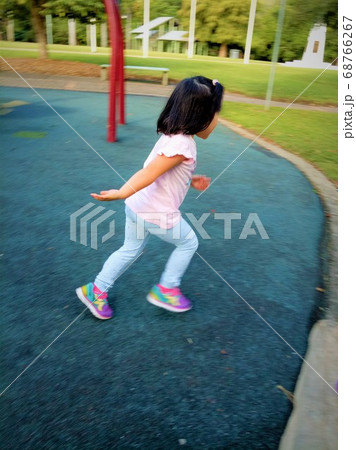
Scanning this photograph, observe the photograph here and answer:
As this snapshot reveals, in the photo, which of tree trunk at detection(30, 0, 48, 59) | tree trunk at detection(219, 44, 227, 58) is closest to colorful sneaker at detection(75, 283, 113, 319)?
tree trunk at detection(30, 0, 48, 59)

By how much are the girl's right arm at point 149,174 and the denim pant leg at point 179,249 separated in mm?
303

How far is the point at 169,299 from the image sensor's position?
6.70ft

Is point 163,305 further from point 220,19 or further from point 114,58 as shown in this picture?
point 220,19

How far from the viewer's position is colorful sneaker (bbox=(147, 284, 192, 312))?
2.04 metres

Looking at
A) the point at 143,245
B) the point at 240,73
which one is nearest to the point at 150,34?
the point at 240,73

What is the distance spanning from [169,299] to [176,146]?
85cm

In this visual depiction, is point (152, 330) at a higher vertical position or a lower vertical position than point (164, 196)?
lower

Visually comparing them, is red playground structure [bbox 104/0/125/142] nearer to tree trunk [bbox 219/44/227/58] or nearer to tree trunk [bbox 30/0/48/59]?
tree trunk [bbox 30/0/48/59]

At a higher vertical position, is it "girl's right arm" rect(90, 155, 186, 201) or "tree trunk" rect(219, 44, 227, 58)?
"tree trunk" rect(219, 44, 227, 58)

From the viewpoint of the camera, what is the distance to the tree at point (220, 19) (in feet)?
52.4

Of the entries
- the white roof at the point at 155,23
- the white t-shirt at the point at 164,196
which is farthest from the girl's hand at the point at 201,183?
the white roof at the point at 155,23

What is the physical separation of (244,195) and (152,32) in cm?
1393

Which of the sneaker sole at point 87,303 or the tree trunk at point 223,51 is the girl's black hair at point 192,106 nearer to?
the sneaker sole at point 87,303

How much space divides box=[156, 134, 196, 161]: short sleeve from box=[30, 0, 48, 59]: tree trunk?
47.6 ft
